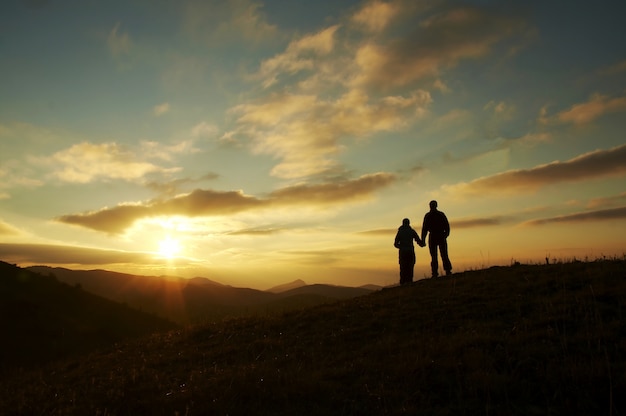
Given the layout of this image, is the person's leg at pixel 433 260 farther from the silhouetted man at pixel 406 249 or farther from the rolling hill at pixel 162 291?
the rolling hill at pixel 162 291

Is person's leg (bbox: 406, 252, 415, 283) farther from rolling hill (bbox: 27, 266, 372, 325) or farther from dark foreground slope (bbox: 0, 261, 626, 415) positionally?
rolling hill (bbox: 27, 266, 372, 325)

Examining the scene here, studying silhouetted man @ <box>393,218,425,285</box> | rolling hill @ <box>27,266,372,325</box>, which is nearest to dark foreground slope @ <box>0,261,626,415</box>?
silhouetted man @ <box>393,218,425,285</box>

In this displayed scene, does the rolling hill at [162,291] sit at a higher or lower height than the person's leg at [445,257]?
lower

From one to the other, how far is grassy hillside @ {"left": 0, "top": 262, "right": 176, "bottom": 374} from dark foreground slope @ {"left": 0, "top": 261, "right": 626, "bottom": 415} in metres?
11.8

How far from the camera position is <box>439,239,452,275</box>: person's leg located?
1783 cm

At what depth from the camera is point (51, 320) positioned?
89.6ft

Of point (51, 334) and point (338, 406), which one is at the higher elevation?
point (338, 406)

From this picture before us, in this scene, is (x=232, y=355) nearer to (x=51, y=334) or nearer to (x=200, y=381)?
(x=200, y=381)

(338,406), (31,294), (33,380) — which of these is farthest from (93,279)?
(338,406)

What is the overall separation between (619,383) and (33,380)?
15004mm

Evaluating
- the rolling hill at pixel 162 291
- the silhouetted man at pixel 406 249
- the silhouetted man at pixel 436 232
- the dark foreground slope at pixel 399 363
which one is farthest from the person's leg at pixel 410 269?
the rolling hill at pixel 162 291

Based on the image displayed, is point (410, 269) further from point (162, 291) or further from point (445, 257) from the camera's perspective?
point (162, 291)

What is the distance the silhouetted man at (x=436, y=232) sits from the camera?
1773cm

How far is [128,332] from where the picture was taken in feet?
102
